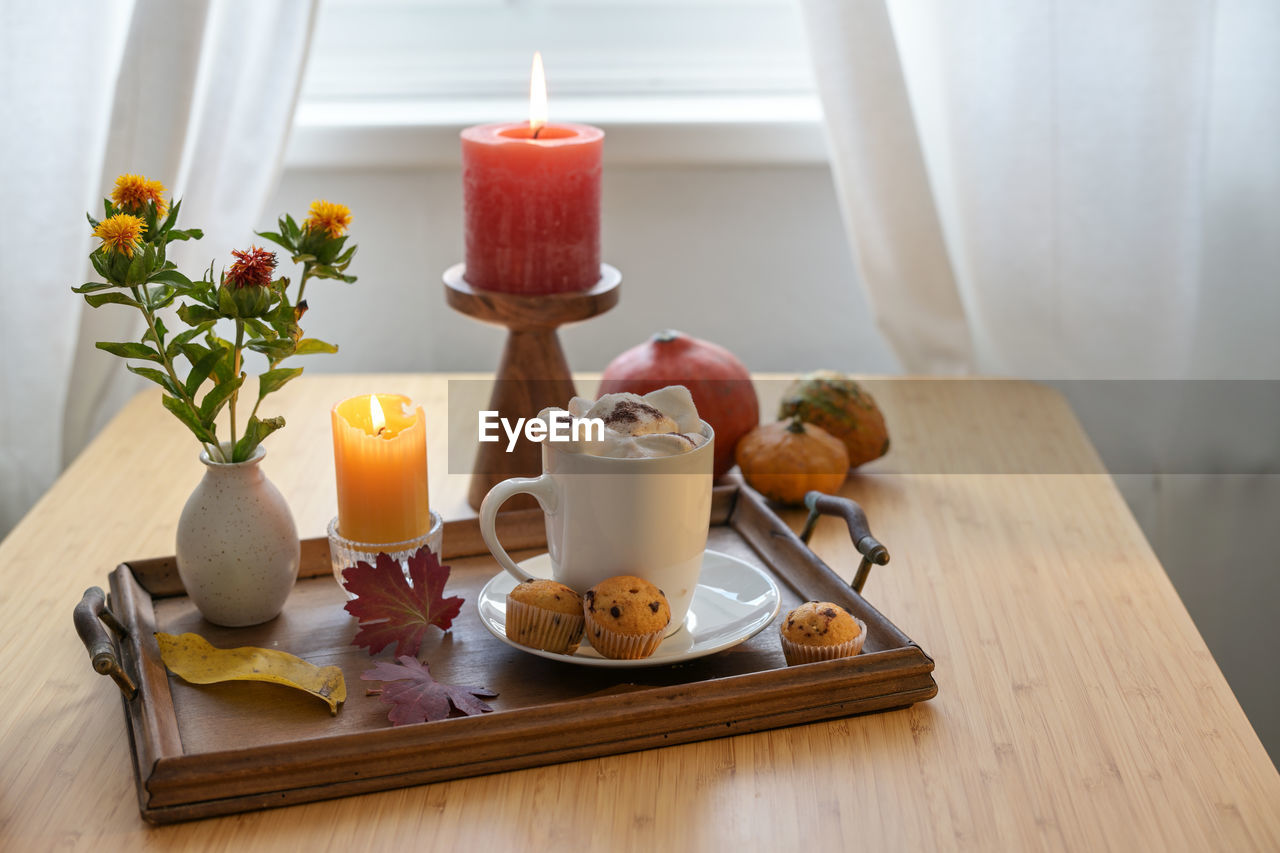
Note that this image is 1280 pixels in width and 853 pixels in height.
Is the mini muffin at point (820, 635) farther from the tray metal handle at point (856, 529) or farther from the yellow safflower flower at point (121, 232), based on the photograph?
the yellow safflower flower at point (121, 232)

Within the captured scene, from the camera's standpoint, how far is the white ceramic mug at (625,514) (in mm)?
610

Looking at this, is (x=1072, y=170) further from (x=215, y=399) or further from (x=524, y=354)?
(x=215, y=399)

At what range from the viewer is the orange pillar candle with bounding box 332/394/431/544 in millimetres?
700

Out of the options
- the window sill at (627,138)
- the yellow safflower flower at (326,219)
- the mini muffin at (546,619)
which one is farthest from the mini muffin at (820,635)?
the window sill at (627,138)

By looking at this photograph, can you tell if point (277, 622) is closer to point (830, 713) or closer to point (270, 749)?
point (270, 749)

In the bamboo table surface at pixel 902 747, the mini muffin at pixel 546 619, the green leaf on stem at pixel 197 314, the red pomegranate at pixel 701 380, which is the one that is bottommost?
the bamboo table surface at pixel 902 747

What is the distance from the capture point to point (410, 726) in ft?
1.81

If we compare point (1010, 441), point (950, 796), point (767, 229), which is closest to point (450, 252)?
point (767, 229)

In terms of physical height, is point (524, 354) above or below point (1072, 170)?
below

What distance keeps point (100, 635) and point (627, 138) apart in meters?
0.88

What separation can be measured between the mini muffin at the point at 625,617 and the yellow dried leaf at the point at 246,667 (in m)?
0.13

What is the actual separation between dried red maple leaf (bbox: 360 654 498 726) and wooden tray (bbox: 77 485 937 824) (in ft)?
0.04

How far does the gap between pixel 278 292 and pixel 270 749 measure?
0.24m

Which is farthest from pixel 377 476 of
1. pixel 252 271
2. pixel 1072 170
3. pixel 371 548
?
pixel 1072 170
